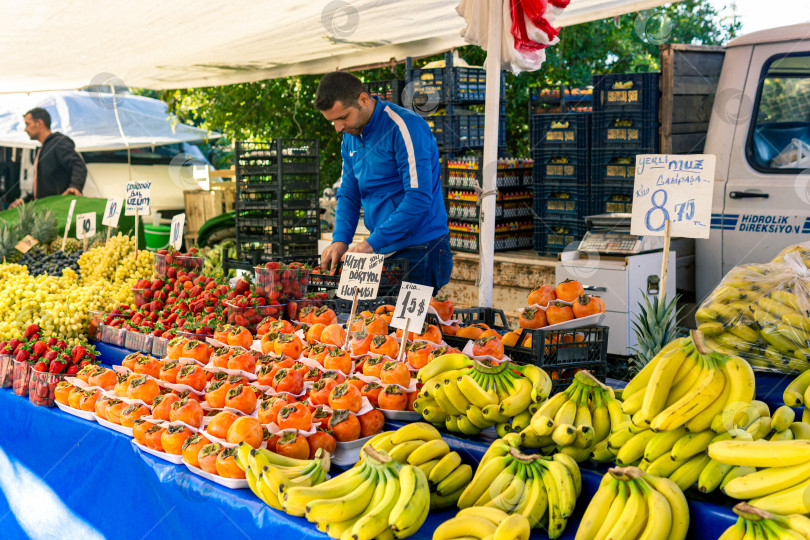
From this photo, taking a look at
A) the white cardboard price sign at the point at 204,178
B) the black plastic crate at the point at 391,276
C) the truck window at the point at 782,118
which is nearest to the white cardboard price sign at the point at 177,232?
the black plastic crate at the point at 391,276

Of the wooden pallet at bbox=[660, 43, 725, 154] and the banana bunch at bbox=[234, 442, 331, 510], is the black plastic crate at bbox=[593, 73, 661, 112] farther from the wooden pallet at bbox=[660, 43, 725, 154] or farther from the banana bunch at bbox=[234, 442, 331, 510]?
the banana bunch at bbox=[234, 442, 331, 510]

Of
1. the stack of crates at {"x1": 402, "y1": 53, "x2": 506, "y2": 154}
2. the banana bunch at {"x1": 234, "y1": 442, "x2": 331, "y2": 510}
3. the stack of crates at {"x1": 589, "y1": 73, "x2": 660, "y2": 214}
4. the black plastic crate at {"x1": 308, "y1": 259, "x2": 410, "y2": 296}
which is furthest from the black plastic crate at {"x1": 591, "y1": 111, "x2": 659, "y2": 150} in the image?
the banana bunch at {"x1": 234, "y1": 442, "x2": 331, "y2": 510}

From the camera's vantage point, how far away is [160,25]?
18.2ft

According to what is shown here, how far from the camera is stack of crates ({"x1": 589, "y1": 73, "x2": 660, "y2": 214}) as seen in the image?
5.49 meters

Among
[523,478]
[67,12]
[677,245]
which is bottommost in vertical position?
[523,478]

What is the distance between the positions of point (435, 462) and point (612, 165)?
440cm

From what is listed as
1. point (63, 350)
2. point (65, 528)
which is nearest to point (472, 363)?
point (65, 528)

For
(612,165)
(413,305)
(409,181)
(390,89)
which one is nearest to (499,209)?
(612,165)

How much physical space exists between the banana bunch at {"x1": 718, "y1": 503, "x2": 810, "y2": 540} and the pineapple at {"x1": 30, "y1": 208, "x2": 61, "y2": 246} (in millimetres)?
5818

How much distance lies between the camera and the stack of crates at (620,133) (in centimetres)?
549

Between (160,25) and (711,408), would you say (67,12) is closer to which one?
(160,25)

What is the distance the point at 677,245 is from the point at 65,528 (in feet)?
13.9

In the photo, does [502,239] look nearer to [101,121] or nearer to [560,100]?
[560,100]

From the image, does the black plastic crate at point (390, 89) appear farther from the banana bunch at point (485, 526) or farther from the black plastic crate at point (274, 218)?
the banana bunch at point (485, 526)
